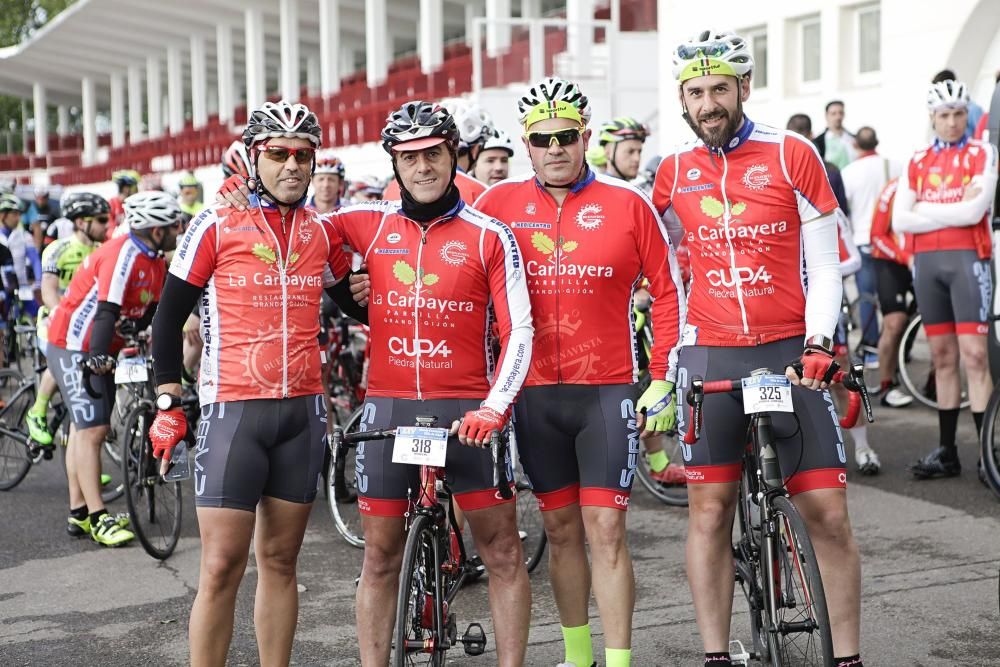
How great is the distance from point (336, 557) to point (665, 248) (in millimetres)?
3065

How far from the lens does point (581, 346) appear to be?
4.96 metres

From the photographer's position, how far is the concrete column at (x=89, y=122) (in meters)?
66.2

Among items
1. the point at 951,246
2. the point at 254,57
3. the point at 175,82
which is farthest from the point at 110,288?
the point at 175,82

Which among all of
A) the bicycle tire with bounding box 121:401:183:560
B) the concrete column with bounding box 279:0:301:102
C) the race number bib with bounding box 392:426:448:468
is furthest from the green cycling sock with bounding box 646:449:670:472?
the concrete column with bounding box 279:0:301:102

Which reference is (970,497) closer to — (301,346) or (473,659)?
(473,659)

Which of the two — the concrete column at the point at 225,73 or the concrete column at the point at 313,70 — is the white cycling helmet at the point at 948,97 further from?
the concrete column at the point at 313,70

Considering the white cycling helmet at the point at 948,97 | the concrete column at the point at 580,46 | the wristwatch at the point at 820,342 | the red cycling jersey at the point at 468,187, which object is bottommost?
the wristwatch at the point at 820,342

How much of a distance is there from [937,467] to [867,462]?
0.42m

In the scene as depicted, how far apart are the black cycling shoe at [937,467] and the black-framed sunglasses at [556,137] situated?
4487 millimetres

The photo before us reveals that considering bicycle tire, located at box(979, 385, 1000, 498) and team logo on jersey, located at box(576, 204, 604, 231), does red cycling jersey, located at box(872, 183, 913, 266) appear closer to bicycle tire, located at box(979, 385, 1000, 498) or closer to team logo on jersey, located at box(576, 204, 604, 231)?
bicycle tire, located at box(979, 385, 1000, 498)

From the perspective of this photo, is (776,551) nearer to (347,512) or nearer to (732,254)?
(732,254)

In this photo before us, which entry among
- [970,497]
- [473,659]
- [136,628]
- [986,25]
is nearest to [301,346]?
[473,659]

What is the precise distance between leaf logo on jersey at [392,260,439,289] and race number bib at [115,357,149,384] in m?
3.27

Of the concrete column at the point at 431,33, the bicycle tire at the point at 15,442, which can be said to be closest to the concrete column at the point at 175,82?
the concrete column at the point at 431,33
